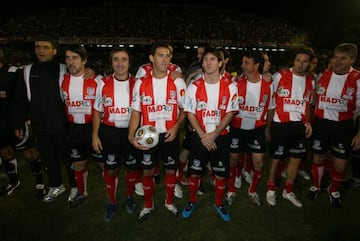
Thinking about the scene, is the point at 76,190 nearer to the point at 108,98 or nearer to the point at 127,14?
the point at 108,98

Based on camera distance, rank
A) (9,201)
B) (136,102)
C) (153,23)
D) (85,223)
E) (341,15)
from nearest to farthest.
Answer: (136,102), (85,223), (9,201), (153,23), (341,15)

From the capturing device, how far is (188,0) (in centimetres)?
3041

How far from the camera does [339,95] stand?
3.87m

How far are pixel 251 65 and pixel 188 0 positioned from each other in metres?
29.6

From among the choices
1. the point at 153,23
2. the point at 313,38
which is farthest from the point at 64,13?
the point at 313,38

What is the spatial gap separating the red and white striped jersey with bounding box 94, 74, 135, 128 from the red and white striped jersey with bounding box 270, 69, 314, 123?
87.2 inches

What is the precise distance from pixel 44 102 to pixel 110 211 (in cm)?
187

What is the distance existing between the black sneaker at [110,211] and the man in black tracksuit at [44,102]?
1.08 meters

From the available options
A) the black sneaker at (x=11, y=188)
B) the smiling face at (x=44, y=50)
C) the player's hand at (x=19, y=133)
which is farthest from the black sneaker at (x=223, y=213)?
the black sneaker at (x=11, y=188)

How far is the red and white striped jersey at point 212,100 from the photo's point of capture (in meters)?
3.42

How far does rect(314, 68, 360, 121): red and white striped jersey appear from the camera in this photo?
3.81 meters

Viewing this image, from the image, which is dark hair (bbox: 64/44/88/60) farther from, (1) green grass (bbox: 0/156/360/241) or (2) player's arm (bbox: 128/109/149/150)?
(1) green grass (bbox: 0/156/360/241)

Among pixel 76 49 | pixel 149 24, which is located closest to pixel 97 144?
pixel 76 49

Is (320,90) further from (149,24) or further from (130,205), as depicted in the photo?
(149,24)
